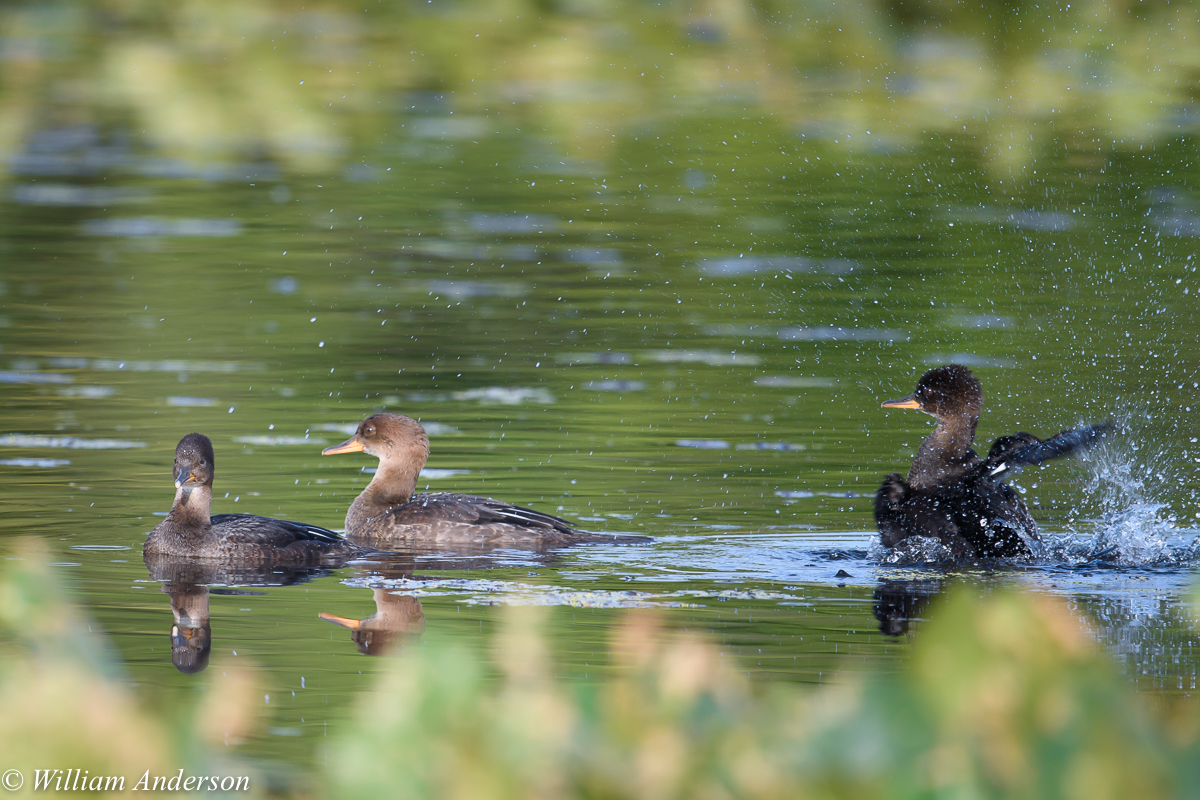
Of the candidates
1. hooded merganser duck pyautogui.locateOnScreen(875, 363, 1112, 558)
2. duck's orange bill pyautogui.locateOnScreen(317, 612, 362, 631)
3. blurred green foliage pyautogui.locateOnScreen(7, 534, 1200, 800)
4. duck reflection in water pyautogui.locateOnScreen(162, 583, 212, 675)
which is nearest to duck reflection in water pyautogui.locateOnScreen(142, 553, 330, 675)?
duck reflection in water pyautogui.locateOnScreen(162, 583, 212, 675)

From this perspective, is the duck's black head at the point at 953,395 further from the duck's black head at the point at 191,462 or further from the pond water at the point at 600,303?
the duck's black head at the point at 191,462

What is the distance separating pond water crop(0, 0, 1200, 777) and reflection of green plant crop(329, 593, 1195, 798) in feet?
3.37

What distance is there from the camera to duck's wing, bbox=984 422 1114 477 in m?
8.05

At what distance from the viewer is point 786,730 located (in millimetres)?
1719

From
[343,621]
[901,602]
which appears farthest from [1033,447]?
[343,621]

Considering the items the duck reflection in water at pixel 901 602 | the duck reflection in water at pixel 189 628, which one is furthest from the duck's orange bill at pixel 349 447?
the duck reflection in water at pixel 901 602

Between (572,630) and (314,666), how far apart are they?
976 mm

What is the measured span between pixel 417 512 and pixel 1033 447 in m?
3.10

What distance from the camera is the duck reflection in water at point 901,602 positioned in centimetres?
647

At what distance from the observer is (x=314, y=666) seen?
5805 millimetres

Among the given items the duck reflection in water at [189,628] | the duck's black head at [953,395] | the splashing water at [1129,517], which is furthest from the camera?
the duck's black head at [953,395]

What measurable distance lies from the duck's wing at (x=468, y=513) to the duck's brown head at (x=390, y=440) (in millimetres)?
391

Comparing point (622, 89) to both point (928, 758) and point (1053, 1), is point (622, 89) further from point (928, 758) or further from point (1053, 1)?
point (928, 758)

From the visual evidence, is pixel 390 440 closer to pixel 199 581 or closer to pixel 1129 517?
pixel 199 581
